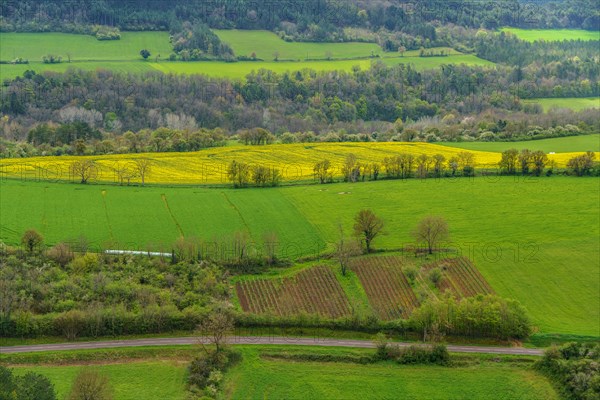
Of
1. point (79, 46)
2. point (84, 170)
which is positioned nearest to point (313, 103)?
point (79, 46)

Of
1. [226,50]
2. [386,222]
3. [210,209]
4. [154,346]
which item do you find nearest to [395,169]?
[386,222]

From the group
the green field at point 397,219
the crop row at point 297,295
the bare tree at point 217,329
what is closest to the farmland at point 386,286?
the crop row at point 297,295

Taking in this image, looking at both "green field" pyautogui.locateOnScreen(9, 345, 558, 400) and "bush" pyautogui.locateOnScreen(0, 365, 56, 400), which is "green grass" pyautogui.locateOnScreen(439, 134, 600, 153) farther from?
"bush" pyautogui.locateOnScreen(0, 365, 56, 400)

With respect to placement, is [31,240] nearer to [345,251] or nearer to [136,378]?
[136,378]

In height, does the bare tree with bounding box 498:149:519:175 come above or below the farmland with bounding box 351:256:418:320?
above

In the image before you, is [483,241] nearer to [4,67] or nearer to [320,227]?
[320,227]

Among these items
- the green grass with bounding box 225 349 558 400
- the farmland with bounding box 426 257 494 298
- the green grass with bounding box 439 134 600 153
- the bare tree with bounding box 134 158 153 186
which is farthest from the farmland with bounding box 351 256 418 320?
the green grass with bounding box 439 134 600 153
